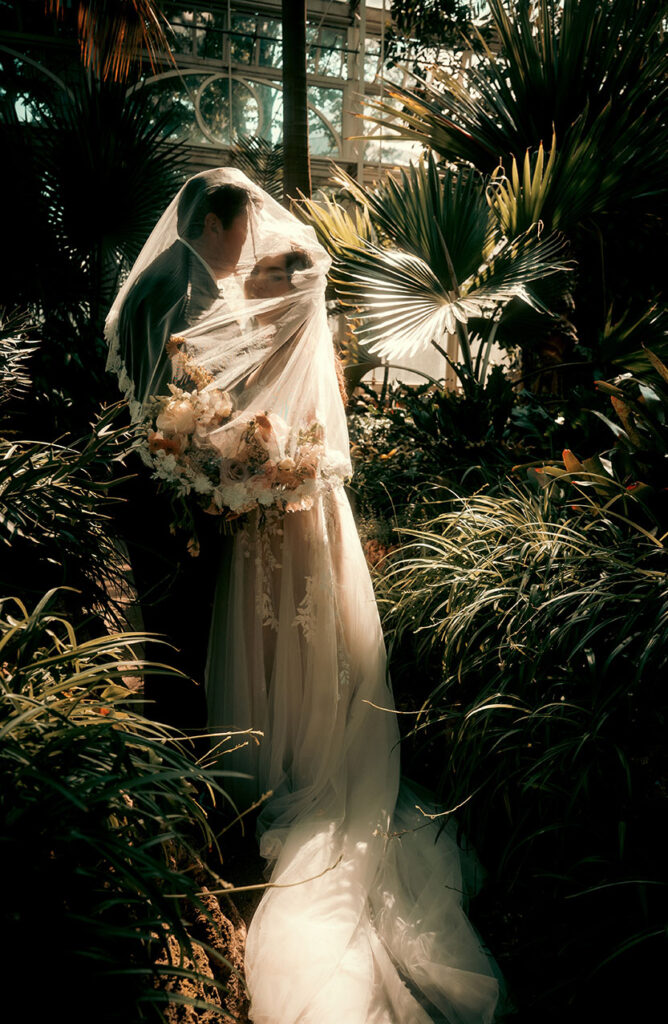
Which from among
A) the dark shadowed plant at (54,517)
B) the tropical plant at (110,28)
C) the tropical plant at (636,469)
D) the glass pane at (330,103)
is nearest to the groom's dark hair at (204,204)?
the dark shadowed plant at (54,517)

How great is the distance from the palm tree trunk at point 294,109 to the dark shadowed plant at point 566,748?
2.79 meters

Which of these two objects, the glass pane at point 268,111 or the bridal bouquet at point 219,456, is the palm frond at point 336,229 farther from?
the glass pane at point 268,111

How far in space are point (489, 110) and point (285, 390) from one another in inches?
112

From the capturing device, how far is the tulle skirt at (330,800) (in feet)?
5.69

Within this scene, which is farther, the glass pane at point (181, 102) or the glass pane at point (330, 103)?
the glass pane at point (330, 103)

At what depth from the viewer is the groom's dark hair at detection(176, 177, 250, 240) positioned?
2.38 meters

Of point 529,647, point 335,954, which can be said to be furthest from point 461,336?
point 335,954

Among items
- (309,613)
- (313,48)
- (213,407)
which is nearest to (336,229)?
(213,407)

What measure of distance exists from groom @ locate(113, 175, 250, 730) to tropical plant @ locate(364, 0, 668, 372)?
5.68ft

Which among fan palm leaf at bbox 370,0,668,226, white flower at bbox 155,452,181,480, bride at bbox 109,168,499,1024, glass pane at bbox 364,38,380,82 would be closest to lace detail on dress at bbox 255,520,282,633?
bride at bbox 109,168,499,1024

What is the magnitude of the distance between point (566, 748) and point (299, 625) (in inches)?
39.2

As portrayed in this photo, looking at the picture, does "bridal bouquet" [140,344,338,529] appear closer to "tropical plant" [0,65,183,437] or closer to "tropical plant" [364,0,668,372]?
"tropical plant" [0,65,183,437]

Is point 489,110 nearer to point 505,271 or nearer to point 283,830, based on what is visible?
point 505,271

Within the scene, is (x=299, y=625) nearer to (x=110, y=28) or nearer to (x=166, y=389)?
(x=166, y=389)
